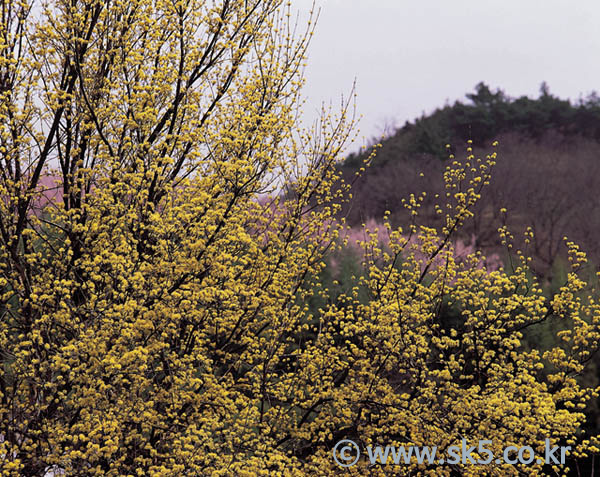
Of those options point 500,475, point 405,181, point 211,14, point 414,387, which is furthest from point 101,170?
point 405,181

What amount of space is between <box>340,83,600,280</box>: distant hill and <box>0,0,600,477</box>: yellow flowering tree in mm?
8895

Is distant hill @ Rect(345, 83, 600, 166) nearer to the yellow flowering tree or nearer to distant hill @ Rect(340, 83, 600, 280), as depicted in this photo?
distant hill @ Rect(340, 83, 600, 280)

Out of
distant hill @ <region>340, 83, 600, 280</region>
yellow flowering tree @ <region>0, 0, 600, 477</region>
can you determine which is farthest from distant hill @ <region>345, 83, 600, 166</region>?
yellow flowering tree @ <region>0, 0, 600, 477</region>

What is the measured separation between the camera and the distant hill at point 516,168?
2817cm

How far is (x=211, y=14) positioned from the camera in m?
6.54

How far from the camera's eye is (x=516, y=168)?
34.1 meters

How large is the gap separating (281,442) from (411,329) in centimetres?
203

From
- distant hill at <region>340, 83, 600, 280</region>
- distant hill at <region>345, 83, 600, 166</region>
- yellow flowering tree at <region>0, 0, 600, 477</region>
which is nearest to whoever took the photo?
yellow flowering tree at <region>0, 0, 600, 477</region>

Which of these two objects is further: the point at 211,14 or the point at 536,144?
the point at 536,144

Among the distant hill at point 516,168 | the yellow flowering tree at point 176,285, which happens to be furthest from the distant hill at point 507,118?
the yellow flowering tree at point 176,285

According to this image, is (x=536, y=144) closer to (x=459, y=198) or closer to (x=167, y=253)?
(x=459, y=198)

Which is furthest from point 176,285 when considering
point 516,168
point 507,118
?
point 507,118

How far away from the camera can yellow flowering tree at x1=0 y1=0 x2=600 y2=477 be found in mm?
5574

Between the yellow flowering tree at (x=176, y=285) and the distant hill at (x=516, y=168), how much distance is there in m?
8.90
